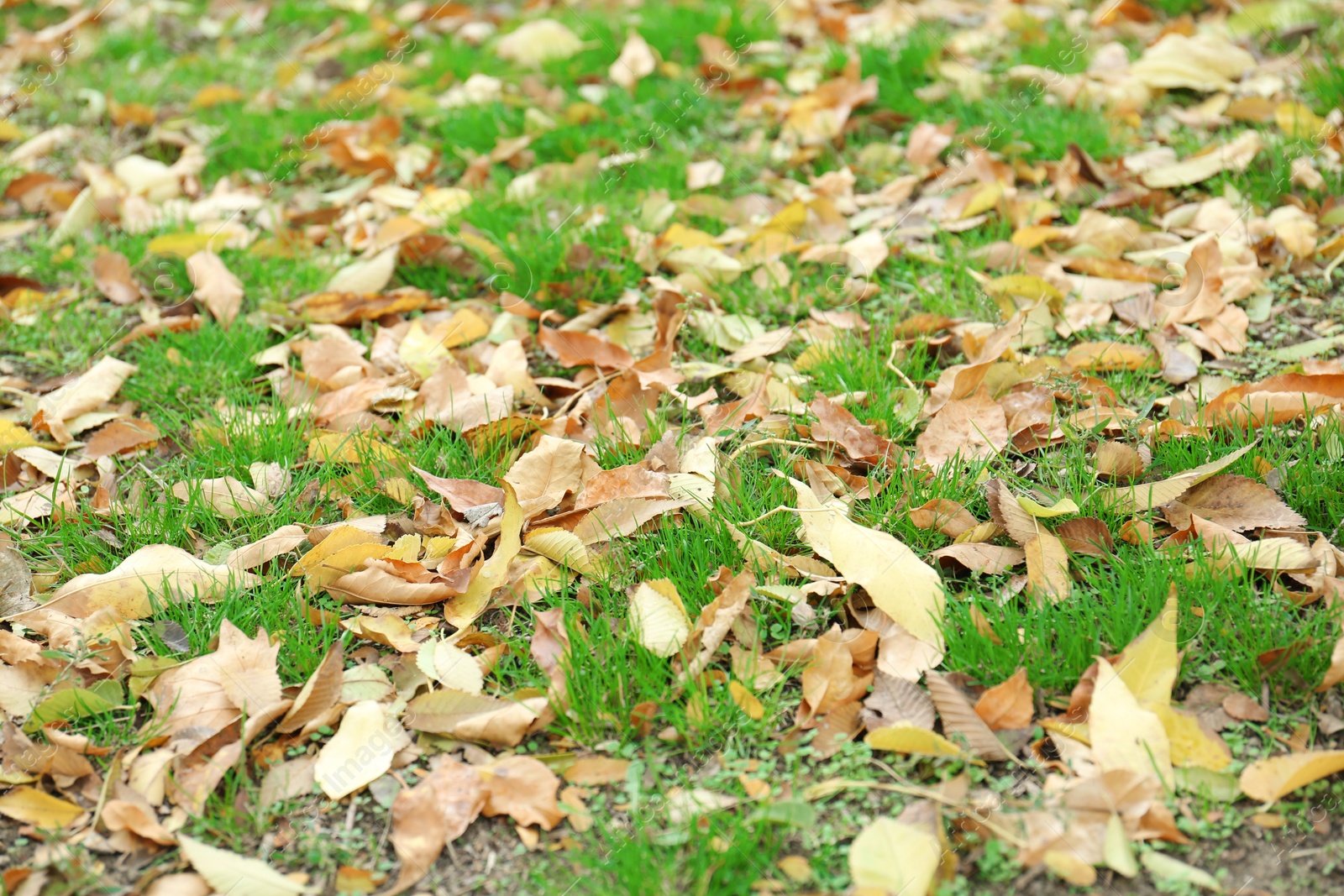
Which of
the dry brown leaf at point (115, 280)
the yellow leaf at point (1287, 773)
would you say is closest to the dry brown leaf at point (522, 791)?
the yellow leaf at point (1287, 773)

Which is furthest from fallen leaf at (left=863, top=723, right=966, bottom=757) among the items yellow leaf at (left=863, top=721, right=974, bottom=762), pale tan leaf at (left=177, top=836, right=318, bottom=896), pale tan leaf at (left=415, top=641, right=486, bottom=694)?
pale tan leaf at (left=177, top=836, right=318, bottom=896)

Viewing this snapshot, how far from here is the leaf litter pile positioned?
1.62 meters

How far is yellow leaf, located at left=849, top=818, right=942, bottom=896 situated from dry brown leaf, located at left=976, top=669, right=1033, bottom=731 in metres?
0.24

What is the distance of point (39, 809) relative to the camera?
166 centimetres

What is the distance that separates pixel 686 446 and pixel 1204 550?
0.99 metres

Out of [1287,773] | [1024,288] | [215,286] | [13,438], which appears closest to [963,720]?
[1287,773]

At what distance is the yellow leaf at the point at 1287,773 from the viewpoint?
1.53 meters

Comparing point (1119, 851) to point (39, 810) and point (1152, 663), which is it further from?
point (39, 810)

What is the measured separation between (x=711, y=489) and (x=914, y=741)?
649 mm

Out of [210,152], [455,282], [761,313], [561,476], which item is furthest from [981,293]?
[210,152]

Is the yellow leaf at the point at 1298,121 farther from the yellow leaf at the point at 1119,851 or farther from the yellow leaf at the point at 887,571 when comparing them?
the yellow leaf at the point at 1119,851

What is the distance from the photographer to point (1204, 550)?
6.06 ft

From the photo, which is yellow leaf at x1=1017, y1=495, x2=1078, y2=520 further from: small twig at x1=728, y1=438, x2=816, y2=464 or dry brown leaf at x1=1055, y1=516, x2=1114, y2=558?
small twig at x1=728, y1=438, x2=816, y2=464

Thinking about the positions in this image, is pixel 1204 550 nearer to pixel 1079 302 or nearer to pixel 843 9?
pixel 1079 302
